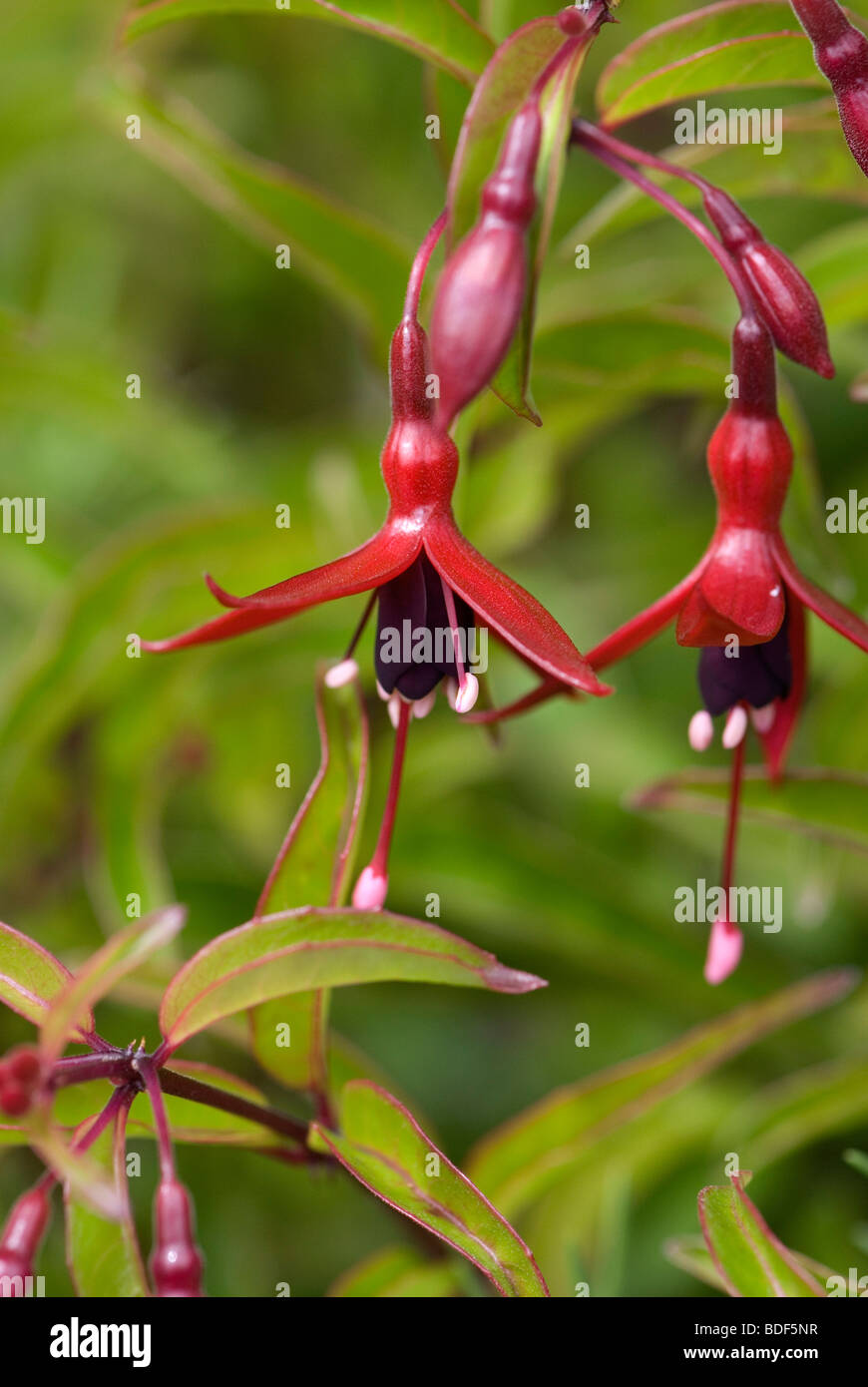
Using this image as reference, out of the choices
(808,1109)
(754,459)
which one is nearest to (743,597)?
(754,459)

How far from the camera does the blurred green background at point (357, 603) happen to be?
1148mm

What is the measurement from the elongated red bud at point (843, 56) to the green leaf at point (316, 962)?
43cm

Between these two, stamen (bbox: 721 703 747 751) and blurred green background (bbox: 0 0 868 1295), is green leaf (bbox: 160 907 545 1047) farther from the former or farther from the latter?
blurred green background (bbox: 0 0 868 1295)

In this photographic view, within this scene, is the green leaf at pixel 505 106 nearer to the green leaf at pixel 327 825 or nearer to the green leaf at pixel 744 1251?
the green leaf at pixel 327 825

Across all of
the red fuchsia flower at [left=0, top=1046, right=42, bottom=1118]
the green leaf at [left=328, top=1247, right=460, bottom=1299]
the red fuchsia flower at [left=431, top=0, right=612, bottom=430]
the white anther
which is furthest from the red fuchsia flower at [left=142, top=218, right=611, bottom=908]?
the green leaf at [left=328, top=1247, right=460, bottom=1299]

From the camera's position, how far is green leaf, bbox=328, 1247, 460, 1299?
951 millimetres

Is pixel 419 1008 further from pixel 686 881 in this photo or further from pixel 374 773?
pixel 374 773

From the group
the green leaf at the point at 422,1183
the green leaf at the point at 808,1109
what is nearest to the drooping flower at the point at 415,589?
the green leaf at the point at 422,1183

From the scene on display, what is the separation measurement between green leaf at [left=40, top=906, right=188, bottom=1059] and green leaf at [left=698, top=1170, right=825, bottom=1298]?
0.32 m

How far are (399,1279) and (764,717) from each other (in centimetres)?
47

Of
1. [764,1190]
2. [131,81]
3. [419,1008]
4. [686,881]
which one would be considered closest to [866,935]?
[686,881]

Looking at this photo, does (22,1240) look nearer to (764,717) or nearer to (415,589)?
(415,589)

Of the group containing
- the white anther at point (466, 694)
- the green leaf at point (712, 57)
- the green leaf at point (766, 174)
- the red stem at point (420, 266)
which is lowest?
the white anther at point (466, 694)
